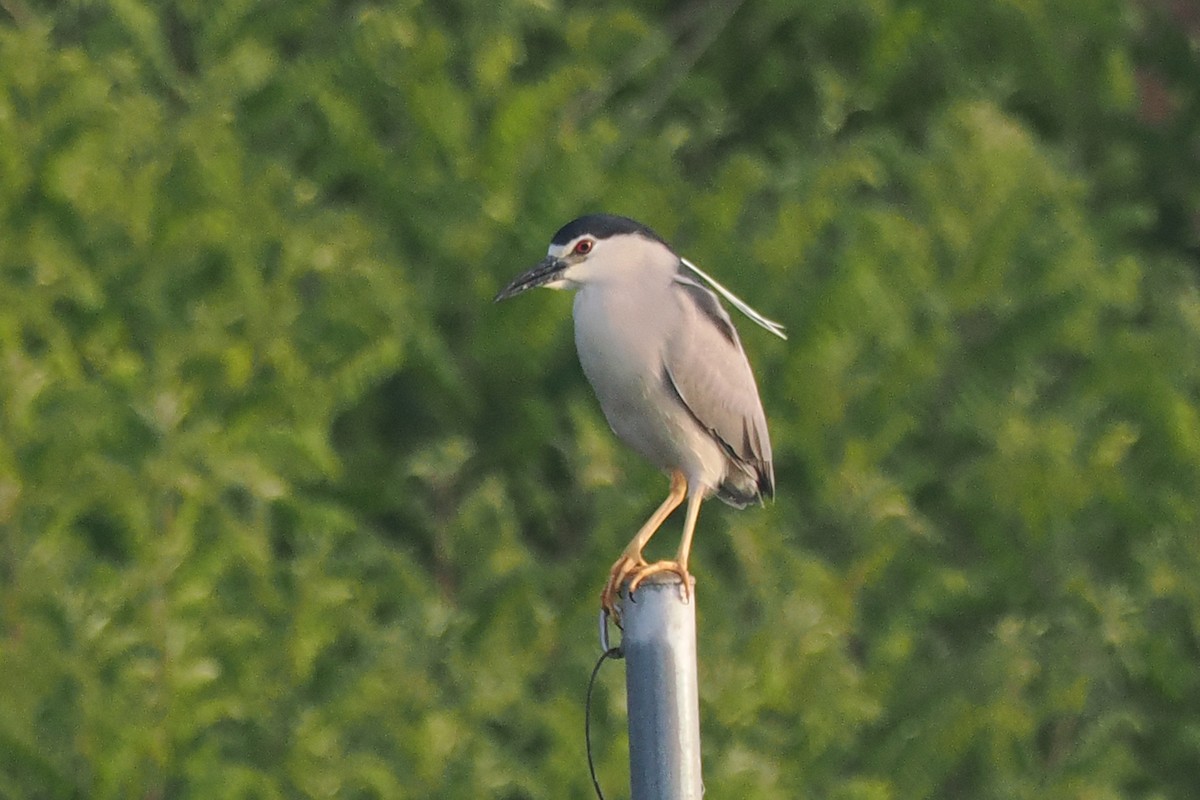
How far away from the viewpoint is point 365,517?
9242 mm

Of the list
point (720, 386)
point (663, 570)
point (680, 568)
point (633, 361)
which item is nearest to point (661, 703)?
point (680, 568)

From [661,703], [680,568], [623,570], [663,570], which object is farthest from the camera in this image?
[623,570]

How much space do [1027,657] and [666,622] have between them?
5.77 meters

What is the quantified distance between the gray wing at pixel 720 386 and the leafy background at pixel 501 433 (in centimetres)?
212

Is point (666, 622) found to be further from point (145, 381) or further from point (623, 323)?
point (145, 381)

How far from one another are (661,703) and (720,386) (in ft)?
5.61

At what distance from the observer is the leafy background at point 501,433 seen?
7.78 m

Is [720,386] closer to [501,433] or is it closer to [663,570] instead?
[663,570]

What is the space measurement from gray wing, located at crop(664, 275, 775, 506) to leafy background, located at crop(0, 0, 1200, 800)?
2123 mm

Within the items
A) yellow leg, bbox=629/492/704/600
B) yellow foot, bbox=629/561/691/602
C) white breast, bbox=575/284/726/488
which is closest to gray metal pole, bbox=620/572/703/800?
yellow leg, bbox=629/492/704/600

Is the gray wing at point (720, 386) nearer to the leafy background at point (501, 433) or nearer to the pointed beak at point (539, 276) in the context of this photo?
the pointed beak at point (539, 276)

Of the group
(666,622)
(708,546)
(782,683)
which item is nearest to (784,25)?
(708,546)

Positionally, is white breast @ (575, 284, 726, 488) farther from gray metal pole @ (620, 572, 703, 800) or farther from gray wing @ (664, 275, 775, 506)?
→ gray metal pole @ (620, 572, 703, 800)

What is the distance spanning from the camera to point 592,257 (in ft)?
16.6
